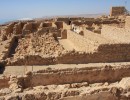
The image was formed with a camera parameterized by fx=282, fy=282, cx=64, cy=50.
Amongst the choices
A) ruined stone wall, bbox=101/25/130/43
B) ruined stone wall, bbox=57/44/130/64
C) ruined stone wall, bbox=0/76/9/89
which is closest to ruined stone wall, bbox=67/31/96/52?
ruined stone wall, bbox=57/44/130/64

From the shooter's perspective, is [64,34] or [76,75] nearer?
[76,75]

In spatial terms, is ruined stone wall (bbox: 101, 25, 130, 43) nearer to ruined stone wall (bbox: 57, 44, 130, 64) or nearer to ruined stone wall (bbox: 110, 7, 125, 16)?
ruined stone wall (bbox: 57, 44, 130, 64)

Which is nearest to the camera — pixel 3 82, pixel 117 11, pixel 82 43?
pixel 3 82

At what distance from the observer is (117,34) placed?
2128 centimetres

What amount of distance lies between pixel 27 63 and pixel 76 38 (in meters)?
7.01

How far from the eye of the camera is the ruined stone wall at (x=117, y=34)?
774 inches

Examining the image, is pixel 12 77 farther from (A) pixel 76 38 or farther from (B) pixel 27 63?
(A) pixel 76 38

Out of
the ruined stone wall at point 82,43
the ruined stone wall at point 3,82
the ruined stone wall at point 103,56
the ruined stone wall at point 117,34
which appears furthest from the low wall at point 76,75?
the ruined stone wall at point 117,34

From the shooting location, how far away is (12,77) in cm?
1133

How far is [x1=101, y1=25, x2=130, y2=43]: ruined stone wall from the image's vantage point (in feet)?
64.5

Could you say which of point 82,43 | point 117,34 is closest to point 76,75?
point 82,43

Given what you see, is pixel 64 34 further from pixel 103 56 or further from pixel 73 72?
pixel 73 72

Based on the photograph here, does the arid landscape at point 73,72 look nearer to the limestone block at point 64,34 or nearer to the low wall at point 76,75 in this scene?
the low wall at point 76,75

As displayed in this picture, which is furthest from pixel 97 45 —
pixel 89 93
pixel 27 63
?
pixel 89 93
